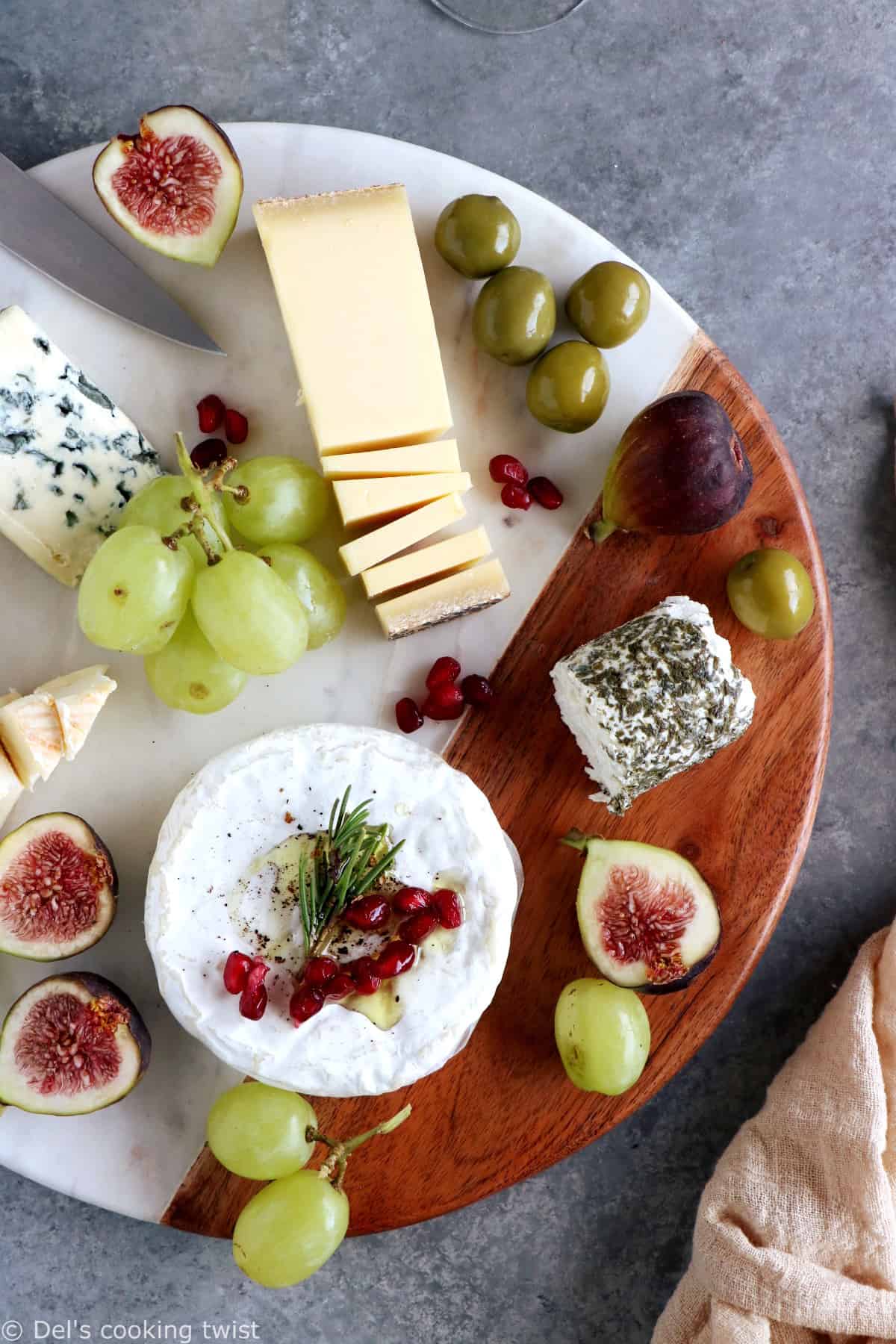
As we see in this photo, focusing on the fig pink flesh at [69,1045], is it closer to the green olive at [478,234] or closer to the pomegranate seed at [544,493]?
the pomegranate seed at [544,493]

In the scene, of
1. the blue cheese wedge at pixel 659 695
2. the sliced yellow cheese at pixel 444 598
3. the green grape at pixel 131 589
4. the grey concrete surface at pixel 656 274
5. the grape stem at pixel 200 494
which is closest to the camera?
the grape stem at pixel 200 494

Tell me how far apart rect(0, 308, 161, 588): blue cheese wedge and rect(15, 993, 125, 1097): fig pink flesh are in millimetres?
681

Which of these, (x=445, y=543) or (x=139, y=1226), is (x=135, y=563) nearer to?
(x=445, y=543)

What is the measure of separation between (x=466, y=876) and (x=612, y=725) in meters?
0.31

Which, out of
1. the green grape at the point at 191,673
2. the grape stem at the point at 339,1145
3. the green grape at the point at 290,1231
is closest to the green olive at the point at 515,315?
the green grape at the point at 191,673

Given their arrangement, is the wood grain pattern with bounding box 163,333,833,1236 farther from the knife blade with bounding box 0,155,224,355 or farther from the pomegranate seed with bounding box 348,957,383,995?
the knife blade with bounding box 0,155,224,355

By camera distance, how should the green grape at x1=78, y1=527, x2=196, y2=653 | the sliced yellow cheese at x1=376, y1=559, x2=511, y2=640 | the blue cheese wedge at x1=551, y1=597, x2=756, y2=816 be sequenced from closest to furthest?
the green grape at x1=78, y1=527, x2=196, y2=653 → the blue cheese wedge at x1=551, y1=597, x2=756, y2=816 → the sliced yellow cheese at x1=376, y1=559, x2=511, y2=640

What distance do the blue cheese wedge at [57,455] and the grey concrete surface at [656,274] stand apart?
1.72ft

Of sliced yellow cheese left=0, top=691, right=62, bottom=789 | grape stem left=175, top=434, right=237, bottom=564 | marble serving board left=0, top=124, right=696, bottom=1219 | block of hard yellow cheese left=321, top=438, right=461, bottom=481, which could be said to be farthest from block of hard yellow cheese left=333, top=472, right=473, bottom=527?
sliced yellow cheese left=0, top=691, right=62, bottom=789

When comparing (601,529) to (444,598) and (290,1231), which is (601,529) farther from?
(290,1231)

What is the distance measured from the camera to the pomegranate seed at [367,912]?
1.42 meters

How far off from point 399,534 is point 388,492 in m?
0.07

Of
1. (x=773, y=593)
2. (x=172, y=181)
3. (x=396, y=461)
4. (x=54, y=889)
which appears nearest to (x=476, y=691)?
(x=396, y=461)

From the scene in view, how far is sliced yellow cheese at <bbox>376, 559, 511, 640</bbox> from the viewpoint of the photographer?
61.5 inches
